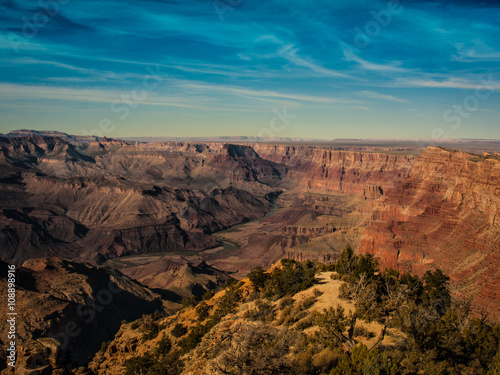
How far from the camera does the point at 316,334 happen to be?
2044 cm

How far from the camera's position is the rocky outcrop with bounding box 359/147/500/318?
58.2 metres

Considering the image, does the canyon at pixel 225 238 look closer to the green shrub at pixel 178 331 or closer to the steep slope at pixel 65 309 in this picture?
the steep slope at pixel 65 309

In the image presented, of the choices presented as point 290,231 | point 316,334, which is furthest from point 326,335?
point 290,231

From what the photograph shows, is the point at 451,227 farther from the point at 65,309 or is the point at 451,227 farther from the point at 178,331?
the point at 65,309

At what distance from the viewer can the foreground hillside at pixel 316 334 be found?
17719 mm

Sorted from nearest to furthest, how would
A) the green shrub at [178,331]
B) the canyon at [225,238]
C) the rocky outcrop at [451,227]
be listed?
the green shrub at [178,331] < the rocky outcrop at [451,227] < the canyon at [225,238]

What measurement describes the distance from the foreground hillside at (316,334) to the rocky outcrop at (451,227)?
2954cm

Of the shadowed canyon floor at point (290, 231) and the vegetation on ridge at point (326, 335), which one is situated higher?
the vegetation on ridge at point (326, 335)

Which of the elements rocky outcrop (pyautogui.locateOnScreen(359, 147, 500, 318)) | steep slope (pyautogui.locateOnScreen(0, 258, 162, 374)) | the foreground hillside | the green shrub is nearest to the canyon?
rocky outcrop (pyautogui.locateOnScreen(359, 147, 500, 318))

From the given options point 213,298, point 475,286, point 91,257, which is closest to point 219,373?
point 213,298

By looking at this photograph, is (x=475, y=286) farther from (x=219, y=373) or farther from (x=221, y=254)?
(x=221, y=254)

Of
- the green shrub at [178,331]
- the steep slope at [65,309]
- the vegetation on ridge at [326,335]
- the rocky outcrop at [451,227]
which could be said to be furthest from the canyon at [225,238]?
the vegetation on ridge at [326,335]

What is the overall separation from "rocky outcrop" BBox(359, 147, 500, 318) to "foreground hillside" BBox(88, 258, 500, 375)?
29.5 m

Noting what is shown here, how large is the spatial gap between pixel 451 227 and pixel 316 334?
66958 mm
